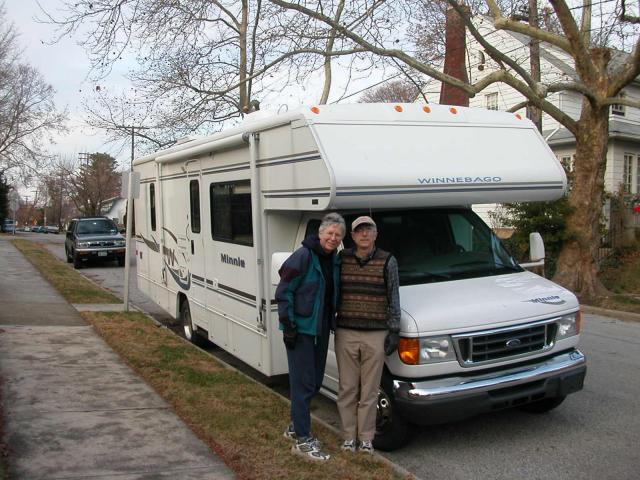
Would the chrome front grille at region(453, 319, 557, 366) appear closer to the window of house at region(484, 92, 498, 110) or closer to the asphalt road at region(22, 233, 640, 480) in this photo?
the asphalt road at region(22, 233, 640, 480)

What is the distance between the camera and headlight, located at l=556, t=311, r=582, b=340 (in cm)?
518

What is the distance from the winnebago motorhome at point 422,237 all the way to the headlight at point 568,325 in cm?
1

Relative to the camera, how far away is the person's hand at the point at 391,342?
452 centimetres

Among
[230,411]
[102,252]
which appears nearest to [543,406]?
[230,411]

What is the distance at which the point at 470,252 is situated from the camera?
5.86 meters

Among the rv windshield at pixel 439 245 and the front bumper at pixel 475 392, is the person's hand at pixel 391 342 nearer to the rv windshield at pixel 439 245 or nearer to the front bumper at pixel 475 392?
the front bumper at pixel 475 392

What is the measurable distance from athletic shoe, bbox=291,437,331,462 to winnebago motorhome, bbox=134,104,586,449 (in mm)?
575

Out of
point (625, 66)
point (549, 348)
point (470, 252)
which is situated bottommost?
point (549, 348)

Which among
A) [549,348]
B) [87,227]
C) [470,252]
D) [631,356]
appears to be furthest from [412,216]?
[87,227]

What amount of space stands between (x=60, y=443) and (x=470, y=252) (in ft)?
12.1

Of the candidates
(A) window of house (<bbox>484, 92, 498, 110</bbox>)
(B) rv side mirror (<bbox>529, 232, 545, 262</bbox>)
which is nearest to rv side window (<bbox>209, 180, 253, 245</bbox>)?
(B) rv side mirror (<bbox>529, 232, 545, 262</bbox>)

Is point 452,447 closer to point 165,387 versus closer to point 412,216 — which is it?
point 412,216

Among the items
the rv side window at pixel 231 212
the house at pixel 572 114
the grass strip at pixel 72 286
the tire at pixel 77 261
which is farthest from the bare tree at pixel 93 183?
the rv side window at pixel 231 212

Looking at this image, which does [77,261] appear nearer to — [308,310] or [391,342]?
[308,310]
